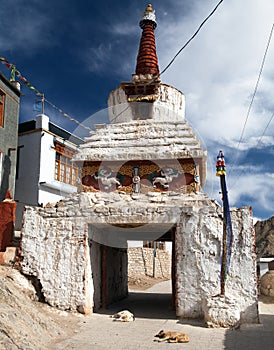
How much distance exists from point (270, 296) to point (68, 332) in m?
11.0

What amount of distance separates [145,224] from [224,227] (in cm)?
239

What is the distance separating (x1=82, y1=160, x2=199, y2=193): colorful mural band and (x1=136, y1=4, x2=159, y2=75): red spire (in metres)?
4.59

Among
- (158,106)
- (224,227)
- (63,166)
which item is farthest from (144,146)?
(63,166)

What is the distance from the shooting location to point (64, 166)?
21.5 meters

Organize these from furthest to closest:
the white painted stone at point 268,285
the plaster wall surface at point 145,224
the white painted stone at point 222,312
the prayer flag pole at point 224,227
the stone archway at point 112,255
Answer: the white painted stone at point 268,285
the stone archway at point 112,255
the plaster wall surface at point 145,224
the prayer flag pole at point 224,227
the white painted stone at point 222,312

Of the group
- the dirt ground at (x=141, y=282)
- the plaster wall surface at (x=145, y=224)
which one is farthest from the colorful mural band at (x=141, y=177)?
the dirt ground at (x=141, y=282)

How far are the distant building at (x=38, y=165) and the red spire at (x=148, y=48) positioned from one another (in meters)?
6.36

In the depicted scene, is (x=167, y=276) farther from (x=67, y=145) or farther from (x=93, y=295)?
(x=93, y=295)

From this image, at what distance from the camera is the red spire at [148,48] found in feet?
52.9

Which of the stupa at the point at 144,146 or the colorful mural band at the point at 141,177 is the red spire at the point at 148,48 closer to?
the stupa at the point at 144,146

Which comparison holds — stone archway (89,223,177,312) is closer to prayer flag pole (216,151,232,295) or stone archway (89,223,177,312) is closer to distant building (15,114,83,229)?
prayer flag pole (216,151,232,295)

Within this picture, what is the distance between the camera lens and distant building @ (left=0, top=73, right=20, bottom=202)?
1739cm

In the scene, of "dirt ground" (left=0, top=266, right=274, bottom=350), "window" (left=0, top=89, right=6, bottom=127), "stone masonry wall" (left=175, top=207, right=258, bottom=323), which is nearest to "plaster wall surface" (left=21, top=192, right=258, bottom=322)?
"stone masonry wall" (left=175, top=207, right=258, bottom=323)

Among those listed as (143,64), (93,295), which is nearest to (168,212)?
(93,295)
